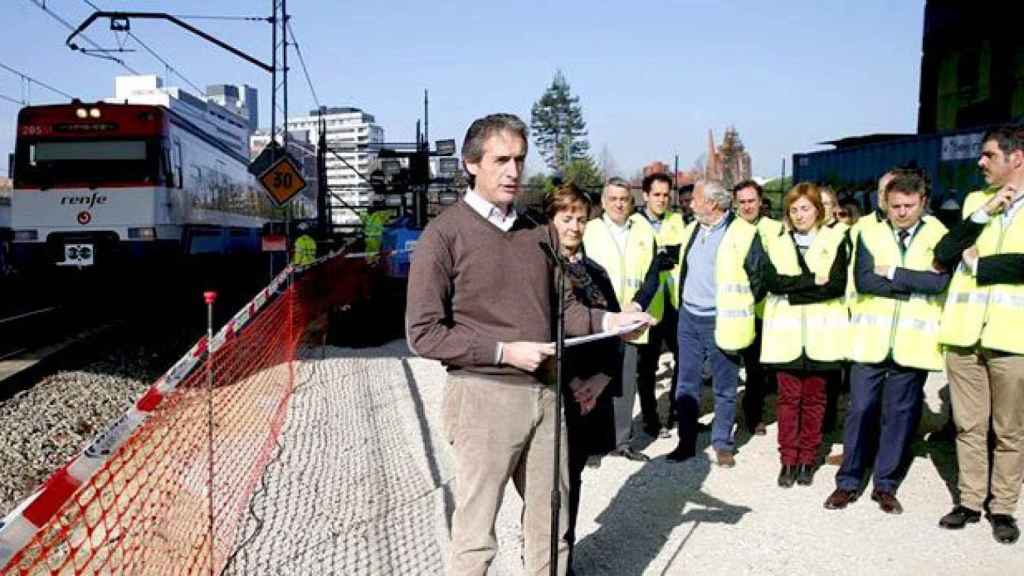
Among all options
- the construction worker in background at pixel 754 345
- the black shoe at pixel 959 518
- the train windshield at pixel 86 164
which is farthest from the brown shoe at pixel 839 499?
the train windshield at pixel 86 164

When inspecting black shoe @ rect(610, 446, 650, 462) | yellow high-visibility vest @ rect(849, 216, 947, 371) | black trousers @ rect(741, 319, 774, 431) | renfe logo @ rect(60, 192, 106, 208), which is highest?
renfe logo @ rect(60, 192, 106, 208)

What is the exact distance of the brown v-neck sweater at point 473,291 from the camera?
2.80m

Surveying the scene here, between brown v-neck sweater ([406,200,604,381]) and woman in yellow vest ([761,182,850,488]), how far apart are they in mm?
2929

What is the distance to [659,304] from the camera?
693 centimetres

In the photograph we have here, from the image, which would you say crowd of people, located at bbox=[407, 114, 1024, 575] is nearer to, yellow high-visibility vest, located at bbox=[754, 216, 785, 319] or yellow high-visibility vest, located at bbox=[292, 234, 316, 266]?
yellow high-visibility vest, located at bbox=[754, 216, 785, 319]

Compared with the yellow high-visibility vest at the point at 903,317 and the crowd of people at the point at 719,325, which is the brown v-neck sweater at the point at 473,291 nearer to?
the crowd of people at the point at 719,325

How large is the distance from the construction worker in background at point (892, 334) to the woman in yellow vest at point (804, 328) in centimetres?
23

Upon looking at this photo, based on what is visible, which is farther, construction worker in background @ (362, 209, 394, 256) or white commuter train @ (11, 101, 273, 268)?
construction worker in background @ (362, 209, 394, 256)

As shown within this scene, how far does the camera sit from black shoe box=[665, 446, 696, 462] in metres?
5.80

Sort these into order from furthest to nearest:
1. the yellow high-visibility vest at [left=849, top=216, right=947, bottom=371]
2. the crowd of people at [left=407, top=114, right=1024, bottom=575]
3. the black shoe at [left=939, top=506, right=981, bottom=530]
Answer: the yellow high-visibility vest at [left=849, top=216, right=947, bottom=371] → the black shoe at [left=939, top=506, right=981, bottom=530] → the crowd of people at [left=407, top=114, right=1024, bottom=575]

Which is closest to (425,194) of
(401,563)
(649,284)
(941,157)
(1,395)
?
(941,157)

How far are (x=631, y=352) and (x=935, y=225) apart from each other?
203 centimetres

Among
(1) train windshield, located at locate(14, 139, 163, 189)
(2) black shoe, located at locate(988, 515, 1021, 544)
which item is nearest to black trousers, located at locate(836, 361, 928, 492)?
(2) black shoe, located at locate(988, 515, 1021, 544)

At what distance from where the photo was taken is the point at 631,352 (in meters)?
5.73
